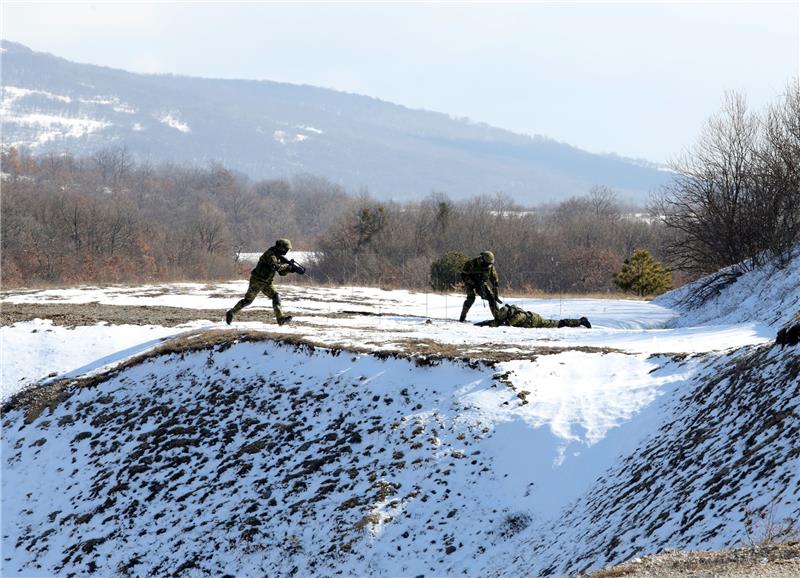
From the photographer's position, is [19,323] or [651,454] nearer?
[651,454]

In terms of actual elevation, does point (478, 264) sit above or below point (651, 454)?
above

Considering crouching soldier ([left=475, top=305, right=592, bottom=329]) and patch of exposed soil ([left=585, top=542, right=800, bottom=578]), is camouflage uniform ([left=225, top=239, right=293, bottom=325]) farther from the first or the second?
patch of exposed soil ([left=585, top=542, right=800, bottom=578])

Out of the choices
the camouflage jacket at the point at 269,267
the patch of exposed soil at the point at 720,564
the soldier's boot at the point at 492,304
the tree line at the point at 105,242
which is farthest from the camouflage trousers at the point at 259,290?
the tree line at the point at 105,242

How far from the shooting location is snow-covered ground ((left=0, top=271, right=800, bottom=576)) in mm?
10234

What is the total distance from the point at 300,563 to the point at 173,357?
31.3 feet

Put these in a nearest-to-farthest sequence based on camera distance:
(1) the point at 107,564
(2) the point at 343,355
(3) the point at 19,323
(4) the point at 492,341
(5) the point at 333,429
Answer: (1) the point at 107,564
(5) the point at 333,429
(2) the point at 343,355
(4) the point at 492,341
(3) the point at 19,323

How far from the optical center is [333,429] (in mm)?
15328

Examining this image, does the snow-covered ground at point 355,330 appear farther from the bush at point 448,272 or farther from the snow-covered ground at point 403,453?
the bush at point 448,272

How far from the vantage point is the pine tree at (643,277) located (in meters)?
46.5

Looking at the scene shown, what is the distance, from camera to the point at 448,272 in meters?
48.5

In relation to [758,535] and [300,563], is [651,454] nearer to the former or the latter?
[758,535]

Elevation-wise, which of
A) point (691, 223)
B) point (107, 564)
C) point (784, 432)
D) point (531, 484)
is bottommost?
point (107, 564)

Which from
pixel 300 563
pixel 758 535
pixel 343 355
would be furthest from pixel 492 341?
pixel 758 535

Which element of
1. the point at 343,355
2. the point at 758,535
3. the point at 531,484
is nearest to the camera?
the point at 758,535
